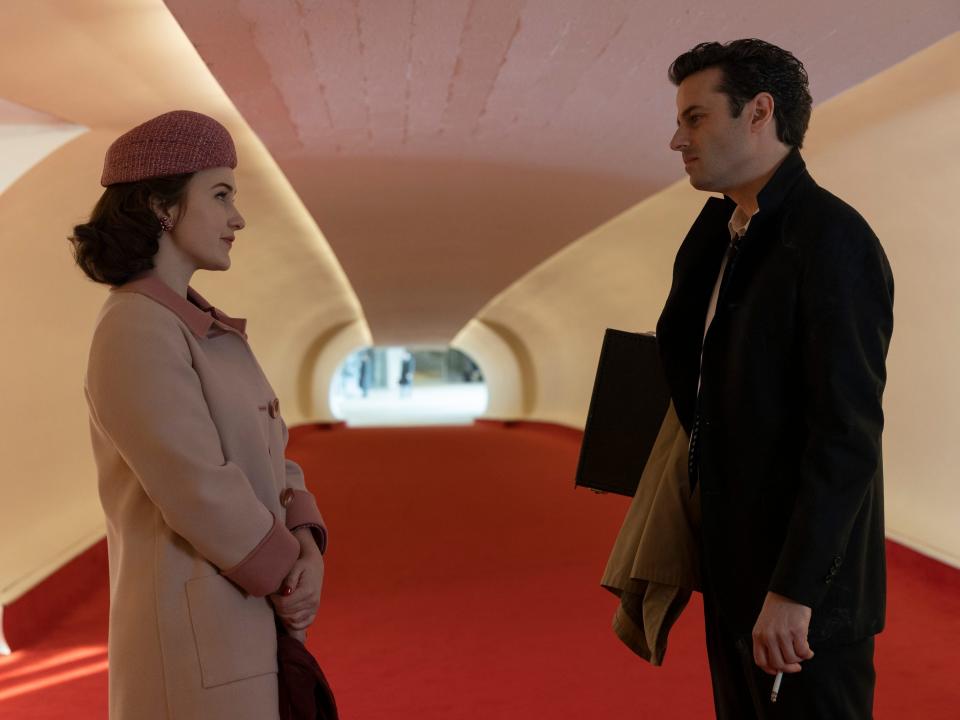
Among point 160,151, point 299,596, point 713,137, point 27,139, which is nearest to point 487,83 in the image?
point 27,139

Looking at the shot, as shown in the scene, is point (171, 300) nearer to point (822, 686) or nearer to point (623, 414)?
point (623, 414)

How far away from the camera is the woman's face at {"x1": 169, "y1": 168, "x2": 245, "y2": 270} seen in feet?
6.88

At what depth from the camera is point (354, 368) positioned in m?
48.1

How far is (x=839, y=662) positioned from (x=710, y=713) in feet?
7.92

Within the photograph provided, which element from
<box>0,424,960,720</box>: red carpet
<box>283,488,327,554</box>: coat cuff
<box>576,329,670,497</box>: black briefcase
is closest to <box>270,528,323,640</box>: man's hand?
<box>283,488,327,554</box>: coat cuff

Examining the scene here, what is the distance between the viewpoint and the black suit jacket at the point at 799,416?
5.87 feet

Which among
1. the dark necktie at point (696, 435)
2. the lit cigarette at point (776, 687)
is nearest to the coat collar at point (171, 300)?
the dark necktie at point (696, 435)

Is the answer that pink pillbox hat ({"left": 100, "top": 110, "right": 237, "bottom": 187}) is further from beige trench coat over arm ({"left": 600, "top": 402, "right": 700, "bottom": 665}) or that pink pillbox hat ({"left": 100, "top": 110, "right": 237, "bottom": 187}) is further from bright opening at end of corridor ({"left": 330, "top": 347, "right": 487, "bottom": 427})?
bright opening at end of corridor ({"left": 330, "top": 347, "right": 487, "bottom": 427})

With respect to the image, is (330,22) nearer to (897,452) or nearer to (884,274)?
(884,274)

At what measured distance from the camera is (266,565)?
1.94m

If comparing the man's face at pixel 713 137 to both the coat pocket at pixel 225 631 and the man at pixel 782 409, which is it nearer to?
the man at pixel 782 409

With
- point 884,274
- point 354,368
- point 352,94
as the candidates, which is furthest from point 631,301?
point 354,368

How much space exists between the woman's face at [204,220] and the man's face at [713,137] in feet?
3.37

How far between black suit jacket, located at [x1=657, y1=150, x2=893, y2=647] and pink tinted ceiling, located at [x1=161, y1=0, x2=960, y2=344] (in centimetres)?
276
